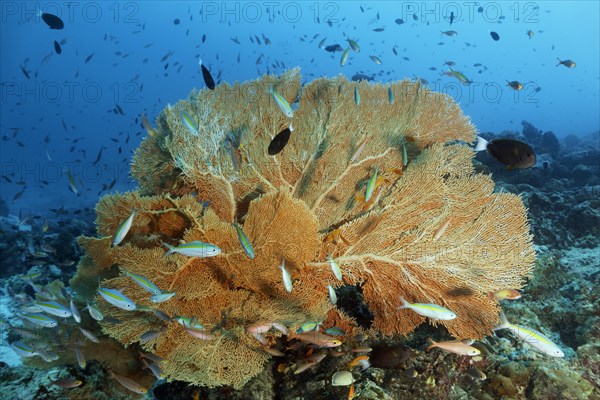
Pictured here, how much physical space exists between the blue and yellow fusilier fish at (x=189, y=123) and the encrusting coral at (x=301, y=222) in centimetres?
9

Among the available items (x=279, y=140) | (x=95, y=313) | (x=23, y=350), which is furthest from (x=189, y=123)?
(x=23, y=350)

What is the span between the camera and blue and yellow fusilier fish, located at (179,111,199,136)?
4.11 m

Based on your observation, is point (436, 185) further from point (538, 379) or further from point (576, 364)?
point (576, 364)

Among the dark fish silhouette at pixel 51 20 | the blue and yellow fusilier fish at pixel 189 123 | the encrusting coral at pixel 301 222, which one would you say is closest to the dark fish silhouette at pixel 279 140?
the encrusting coral at pixel 301 222

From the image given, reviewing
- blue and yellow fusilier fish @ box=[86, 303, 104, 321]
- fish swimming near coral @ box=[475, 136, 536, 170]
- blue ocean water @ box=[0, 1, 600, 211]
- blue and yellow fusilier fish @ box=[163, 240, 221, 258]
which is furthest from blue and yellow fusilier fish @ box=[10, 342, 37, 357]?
blue ocean water @ box=[0, 1, 600, 211]

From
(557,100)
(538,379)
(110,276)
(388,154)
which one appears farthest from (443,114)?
(557,100)

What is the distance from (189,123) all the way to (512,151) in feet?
11.6

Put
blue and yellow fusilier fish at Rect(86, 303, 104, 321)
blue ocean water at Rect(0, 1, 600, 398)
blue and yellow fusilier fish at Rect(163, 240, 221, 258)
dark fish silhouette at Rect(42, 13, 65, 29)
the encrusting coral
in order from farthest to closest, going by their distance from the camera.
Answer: blue ocean water at Rect(0, 1, 600, 398) → dark fish silhouette at Rect(42, 13, 65, 29) → the encrusting coral → blue and yellow fusilier fish at Rect(86, 303, 104, 321) → blue and yellow fusilier fish at Rect(163, 240, 221, 258)

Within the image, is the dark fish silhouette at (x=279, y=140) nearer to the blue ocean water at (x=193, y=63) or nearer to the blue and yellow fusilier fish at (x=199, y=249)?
the blue and yellow fusilier fish at (x=199, y=249)

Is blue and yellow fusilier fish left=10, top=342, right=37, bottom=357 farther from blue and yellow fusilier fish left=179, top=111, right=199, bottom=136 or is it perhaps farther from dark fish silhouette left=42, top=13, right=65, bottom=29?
dark fish silhouette left=42, top=13, right=65, bottom=29

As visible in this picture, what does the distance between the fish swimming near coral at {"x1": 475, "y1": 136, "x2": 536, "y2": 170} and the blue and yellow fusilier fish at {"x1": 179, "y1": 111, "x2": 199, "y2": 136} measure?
3185 millimetres

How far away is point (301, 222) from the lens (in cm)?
376

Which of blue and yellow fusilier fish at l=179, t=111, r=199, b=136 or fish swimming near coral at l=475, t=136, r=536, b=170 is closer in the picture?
fish swimming near coral at l=475, t=136, r=536, b=170

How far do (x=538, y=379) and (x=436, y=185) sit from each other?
2326mm
